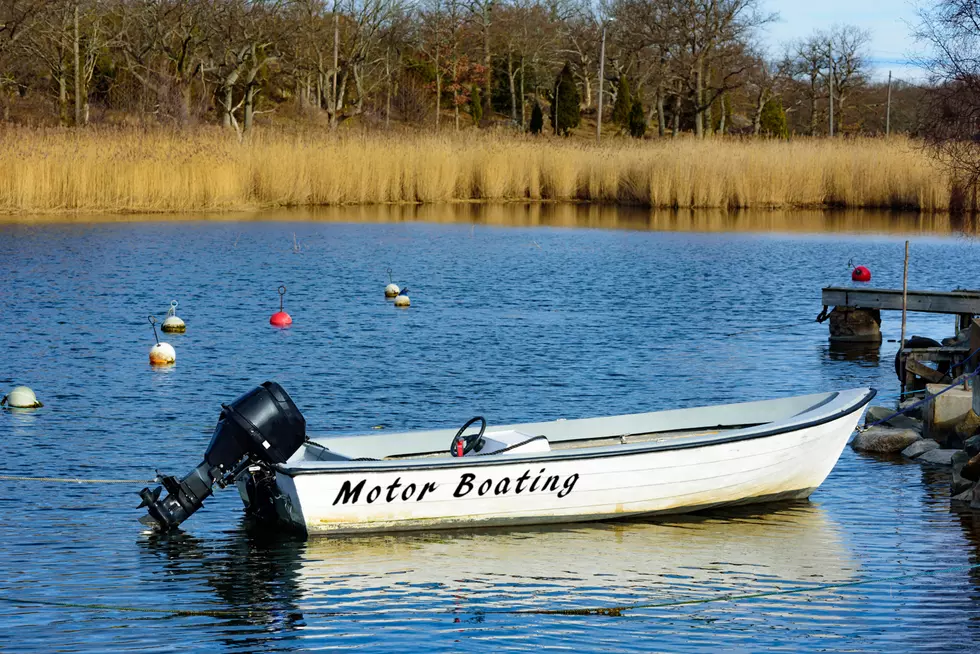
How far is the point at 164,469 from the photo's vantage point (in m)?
11.6

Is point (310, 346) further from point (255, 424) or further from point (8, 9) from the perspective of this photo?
point (8, 9)

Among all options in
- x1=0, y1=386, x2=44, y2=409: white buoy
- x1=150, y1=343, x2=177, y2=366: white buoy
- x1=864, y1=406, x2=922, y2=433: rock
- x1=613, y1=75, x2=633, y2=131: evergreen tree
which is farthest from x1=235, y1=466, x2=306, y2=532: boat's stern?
x1=613, y1=75, x2=633, y2=131: evergreen tree

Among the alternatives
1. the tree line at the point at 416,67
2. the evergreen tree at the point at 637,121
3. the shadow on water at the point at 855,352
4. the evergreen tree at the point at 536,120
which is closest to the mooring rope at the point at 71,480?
the shadow on water at the point at 855,352

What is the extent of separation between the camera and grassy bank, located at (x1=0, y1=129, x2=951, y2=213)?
35.3 m

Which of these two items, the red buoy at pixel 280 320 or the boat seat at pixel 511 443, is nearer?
the boat seat at pixel 511 443

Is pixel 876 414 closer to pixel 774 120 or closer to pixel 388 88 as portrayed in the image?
pixel 388 88

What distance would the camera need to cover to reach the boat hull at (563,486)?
31.1ft

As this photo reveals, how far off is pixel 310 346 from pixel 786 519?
9.29 m

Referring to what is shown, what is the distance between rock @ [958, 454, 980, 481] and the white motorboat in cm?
93

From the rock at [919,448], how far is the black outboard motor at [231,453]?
602 cm

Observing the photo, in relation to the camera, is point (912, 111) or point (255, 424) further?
point (912, 111)

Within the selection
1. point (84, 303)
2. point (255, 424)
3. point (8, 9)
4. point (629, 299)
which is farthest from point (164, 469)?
point (8, 9)

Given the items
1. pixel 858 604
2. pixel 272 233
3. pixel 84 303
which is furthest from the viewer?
pixel 272 233

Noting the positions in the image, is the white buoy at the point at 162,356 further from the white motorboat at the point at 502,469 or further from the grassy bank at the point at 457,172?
the grassy bank at the point at 457,172
